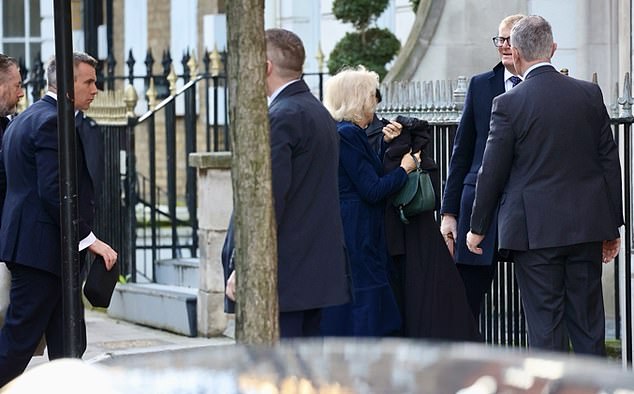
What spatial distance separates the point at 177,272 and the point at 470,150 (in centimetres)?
474

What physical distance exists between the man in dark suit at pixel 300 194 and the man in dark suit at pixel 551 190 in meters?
0.88

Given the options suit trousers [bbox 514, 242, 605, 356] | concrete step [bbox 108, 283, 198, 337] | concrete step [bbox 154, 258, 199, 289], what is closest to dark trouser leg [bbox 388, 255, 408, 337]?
suit trousers [bbox 514, 242, 605, 356]

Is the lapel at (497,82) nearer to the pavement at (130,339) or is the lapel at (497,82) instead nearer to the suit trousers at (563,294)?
the suit trousers at (563,294)

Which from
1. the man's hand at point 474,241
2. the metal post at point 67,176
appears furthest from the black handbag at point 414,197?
the metal post at point 67,176

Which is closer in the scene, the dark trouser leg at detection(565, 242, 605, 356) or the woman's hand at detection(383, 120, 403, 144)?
the dark trouser leg at detection(565, 242, 605, 356)

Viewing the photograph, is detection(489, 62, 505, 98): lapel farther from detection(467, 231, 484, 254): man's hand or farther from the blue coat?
detection(467, 231, 484, 254): man's hand

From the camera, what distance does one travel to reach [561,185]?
20.9 feet

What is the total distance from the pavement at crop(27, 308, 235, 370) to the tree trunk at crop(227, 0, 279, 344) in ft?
15.1

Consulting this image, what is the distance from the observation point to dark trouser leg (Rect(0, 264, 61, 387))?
6516mm

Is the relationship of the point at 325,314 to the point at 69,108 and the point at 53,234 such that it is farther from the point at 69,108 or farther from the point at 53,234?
the point at 69,108

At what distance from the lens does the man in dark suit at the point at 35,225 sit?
6422 mm

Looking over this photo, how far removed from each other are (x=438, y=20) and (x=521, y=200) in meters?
3.44

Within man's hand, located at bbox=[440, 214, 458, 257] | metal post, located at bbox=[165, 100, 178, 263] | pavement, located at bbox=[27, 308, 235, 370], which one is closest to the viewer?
man's hand, located at bbox=[440, 214, 458, 257]

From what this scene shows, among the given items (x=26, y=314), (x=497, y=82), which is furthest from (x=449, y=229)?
(x=26, y=314)
